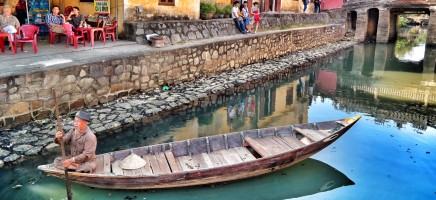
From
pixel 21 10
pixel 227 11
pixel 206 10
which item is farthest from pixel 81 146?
pixel 227 11

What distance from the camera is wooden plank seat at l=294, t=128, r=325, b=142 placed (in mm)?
7696

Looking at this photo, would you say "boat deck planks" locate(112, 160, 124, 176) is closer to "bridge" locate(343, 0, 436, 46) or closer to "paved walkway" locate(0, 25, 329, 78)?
"paved walkway" locate(0, 25, 329, 78)

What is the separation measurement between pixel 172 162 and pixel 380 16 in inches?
1241

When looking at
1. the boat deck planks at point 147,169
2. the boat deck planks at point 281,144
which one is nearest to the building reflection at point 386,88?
the boat deck planks at point 281,144

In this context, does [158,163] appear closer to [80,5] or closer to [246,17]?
[80,5]

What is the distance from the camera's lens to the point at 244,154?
7316 millimetres

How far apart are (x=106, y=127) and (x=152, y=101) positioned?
2223mm

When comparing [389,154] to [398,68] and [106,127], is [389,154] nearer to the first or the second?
[106,127]

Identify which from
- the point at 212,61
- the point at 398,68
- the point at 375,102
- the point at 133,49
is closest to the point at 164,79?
the point at 133,49

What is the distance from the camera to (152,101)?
11.2 metres

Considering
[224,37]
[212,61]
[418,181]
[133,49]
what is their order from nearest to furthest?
[418,181], [133,49], [212,61], [224,37]

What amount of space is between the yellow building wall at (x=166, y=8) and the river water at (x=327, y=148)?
14.4ft

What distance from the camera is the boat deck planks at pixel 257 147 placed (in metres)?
7.08

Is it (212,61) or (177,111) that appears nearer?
(177,111)
